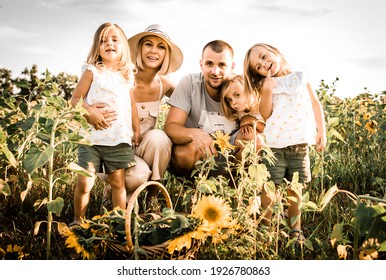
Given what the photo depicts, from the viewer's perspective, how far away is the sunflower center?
1500mm

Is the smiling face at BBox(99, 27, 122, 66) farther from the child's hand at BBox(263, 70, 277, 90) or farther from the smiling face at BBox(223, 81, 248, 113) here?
the child's hand at BBox(263, 70, 277, 90)

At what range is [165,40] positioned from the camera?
2479 millimetres

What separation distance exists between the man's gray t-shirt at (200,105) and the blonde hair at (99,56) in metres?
0.31

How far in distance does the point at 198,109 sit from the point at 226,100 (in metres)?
0.20

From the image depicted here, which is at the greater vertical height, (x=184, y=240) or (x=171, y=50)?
(x=171, y=50)

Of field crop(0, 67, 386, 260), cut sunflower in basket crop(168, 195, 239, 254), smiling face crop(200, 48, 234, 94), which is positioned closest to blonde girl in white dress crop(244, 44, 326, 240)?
field crop(0, 67, 386, 260)

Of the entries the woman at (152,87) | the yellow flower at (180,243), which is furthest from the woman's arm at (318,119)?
the yellow flower at (180,243)

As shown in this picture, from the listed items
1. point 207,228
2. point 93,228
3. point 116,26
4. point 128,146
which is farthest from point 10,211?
point 207,228

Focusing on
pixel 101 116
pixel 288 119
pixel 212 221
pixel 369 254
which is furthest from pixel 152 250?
pixel 288 119

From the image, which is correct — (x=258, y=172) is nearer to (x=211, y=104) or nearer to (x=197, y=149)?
(x=197, y=149)

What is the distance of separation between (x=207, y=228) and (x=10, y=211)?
1.21 metres

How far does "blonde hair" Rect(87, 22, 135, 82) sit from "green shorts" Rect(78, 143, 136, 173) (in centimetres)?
38

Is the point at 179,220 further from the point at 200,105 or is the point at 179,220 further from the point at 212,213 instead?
the point at 200,105

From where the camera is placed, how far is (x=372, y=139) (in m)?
3.21
